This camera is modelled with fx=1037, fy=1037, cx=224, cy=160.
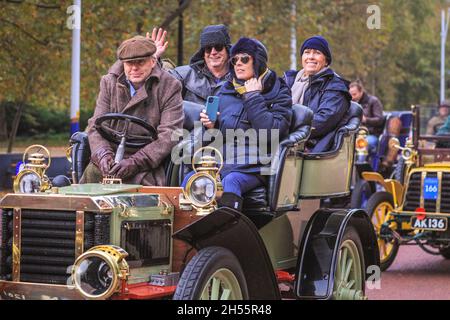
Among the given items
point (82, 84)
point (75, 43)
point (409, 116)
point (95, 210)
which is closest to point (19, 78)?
point (82, 84)

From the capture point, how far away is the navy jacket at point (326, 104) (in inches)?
327

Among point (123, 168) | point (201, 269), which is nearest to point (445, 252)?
point (123, 168)

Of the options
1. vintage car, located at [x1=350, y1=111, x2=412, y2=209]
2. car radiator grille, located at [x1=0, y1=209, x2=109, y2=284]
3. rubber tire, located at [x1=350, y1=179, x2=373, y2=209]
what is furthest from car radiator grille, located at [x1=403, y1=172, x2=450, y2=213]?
car radiator grille, located at [x1=0, y1=209, x2=109, y2=284]

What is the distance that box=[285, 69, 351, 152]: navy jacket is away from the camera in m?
8.31

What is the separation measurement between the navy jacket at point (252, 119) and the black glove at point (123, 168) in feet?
2.08

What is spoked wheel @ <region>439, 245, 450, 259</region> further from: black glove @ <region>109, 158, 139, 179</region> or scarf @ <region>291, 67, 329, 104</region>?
black glove @ <region>109, 158, 139, 179</region>

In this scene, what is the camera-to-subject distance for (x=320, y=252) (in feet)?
24.2

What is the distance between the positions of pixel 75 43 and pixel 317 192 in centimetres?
1117

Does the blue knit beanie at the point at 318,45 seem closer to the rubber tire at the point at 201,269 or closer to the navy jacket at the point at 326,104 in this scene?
the navy jacket at the point at 326,104

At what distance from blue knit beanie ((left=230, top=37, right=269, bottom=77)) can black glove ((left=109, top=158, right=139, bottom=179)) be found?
1.13 metres

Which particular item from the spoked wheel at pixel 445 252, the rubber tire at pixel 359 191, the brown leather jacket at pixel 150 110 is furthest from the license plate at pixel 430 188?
the brown leather jacket at pixel 150 110

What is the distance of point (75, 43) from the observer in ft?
59.5

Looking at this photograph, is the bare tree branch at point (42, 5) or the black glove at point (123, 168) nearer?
the black glove at point (123, 168)

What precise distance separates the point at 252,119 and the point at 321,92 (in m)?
1.79
